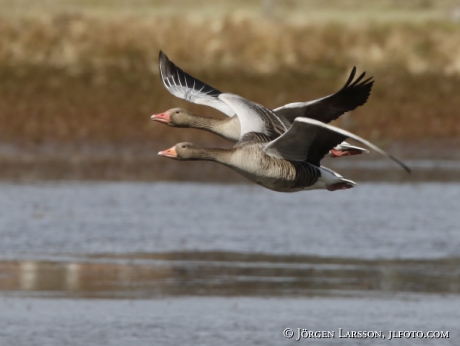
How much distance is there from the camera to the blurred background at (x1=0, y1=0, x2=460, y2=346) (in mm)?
13109

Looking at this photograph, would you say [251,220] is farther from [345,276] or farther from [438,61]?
[438,61]

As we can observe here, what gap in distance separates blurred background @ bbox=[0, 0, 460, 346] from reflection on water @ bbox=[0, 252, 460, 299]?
4cm

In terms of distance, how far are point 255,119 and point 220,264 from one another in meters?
4.51

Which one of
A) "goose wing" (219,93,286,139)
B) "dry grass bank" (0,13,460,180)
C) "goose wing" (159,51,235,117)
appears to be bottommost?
"goose wing" (219,93,286,139)

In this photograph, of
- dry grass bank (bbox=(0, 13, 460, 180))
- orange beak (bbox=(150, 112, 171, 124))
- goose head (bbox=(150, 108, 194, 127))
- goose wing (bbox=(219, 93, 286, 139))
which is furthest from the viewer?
dry grass bank (bbox=(0, 13, 460, 180))

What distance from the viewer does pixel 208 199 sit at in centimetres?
2092

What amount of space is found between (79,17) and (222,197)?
1357 cm

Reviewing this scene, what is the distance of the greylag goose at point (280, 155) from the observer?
10352 millimetres

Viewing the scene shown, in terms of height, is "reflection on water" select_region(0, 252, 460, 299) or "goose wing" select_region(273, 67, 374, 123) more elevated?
"goose wing" select_region(273, 67, 374, 123)

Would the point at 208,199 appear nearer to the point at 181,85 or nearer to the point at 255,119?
the point at 181,85

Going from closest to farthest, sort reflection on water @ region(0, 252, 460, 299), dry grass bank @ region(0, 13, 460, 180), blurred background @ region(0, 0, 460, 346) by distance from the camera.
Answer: blurred background @ region(0, 0, 460, 346) → reflection on water @ region(0, 252, 460, 299) → dry grass bank @ region(0, 13, 460, 180)

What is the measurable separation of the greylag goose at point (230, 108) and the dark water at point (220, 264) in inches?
87.3

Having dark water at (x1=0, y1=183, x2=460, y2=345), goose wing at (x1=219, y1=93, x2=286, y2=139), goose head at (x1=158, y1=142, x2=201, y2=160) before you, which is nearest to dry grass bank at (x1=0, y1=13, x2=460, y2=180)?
dark water at (x1=0, y1=183, x2=460, y2=345)

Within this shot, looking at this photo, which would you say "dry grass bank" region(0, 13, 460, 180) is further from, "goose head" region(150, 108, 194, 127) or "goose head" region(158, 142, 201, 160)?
"goose head" region(158, 142, 201, 160)
